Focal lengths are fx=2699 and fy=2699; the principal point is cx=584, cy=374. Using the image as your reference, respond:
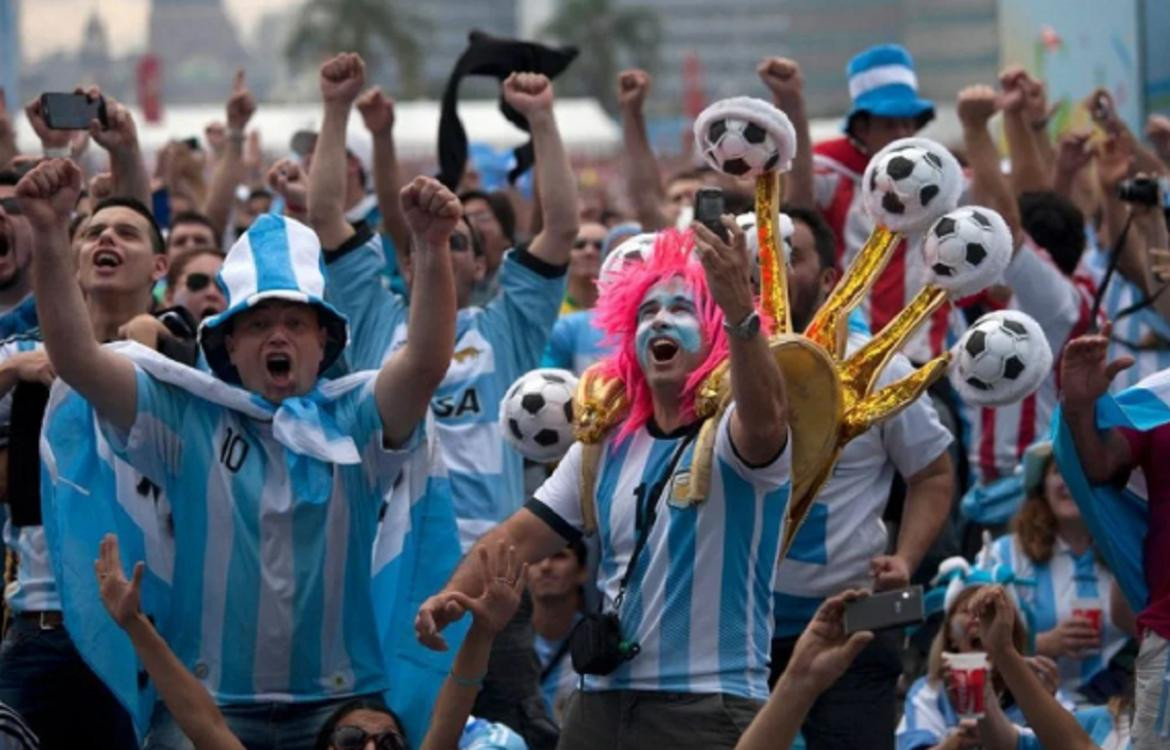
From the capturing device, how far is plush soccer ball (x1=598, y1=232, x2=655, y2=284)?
20.9 feet

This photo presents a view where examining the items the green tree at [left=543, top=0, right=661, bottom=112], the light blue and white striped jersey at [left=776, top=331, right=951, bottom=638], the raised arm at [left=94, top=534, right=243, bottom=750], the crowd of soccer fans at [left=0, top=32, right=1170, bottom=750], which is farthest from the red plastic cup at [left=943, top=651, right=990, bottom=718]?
the green tree at [left=543, top=0, right=661, bottom=112]

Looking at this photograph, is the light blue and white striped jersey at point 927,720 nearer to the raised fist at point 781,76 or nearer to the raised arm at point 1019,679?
the raised arm at point 1019,679

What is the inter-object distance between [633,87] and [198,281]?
5.39ft

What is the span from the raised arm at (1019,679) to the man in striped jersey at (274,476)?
141 cm

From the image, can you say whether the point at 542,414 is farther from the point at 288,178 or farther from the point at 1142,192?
the point at 1142,192

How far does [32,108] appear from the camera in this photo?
7.79 metres

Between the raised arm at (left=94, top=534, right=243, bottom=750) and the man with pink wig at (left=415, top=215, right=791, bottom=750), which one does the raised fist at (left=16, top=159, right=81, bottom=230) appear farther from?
the man with pink wig at (left=415, top=215, right=791, bottom=750)

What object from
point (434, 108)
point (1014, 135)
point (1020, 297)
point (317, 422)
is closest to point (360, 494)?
point (317, 422)

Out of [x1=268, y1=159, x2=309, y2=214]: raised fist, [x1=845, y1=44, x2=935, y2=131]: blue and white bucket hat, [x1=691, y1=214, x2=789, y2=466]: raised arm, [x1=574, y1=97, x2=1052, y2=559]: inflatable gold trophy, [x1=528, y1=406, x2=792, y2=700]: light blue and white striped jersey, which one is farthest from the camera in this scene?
[x1=845, y1=44, x2=935, y2=131]: blue and white bucket hat

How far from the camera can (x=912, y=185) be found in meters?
6.35

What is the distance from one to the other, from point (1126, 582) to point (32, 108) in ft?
11.3

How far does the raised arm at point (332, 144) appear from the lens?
7.74m

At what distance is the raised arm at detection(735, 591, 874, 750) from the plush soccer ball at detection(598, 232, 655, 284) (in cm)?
139

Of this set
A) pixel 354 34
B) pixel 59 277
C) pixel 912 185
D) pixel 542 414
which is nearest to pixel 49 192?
pixel 59 277
